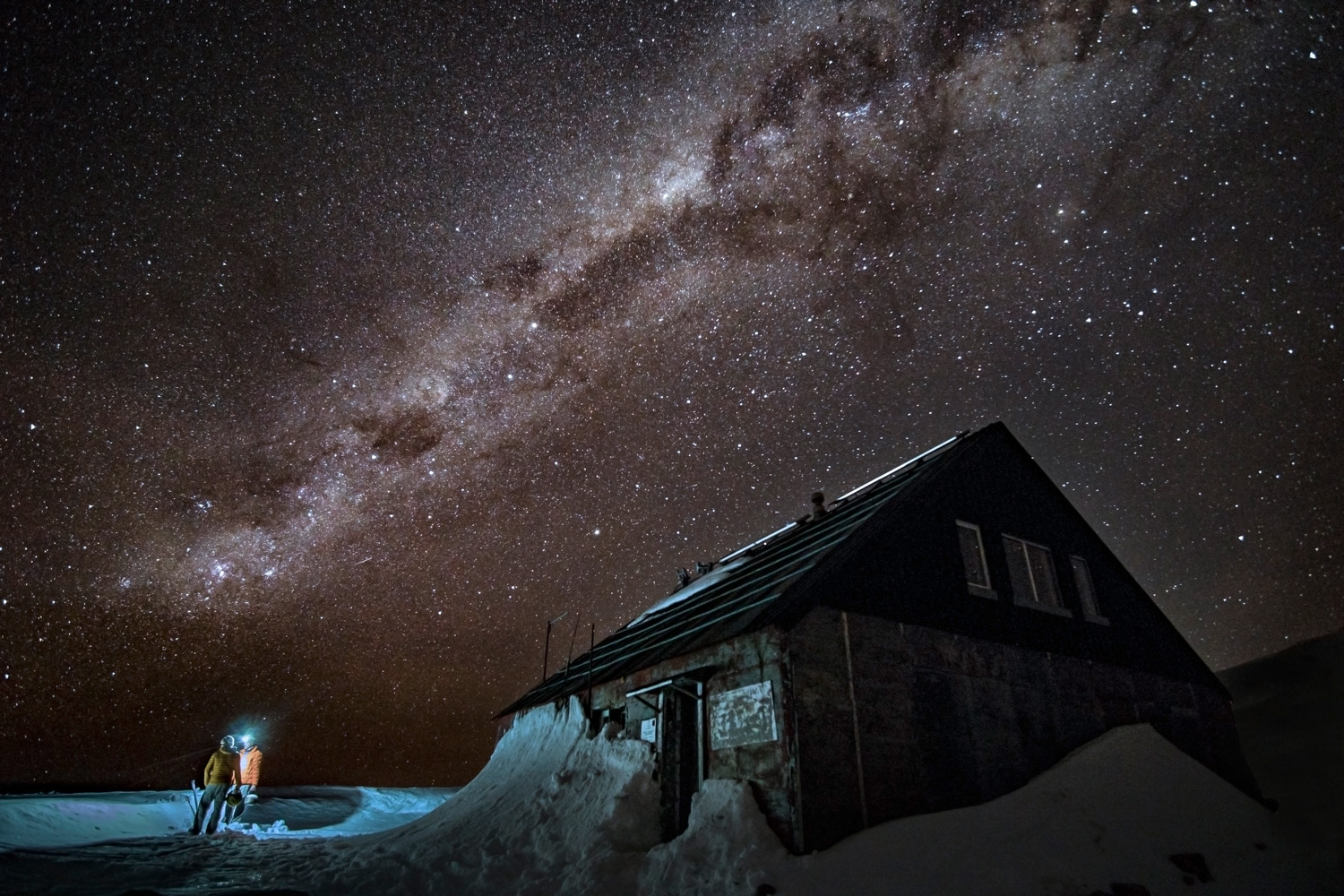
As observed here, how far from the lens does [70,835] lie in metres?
14.8

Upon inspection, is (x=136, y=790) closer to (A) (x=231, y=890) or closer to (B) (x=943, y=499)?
(A) (x=231, y=890)

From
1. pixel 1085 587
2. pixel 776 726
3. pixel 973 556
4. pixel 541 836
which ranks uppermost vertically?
pixel 973 556

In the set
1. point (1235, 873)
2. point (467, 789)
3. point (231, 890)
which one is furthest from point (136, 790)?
point (1235, 873)

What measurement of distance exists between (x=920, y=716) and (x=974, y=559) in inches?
151

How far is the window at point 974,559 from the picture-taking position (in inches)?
438

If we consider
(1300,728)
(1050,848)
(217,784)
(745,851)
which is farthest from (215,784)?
(1300,728)

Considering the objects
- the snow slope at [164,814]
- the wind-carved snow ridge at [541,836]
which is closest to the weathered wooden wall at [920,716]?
the wind-carved snow ridge at [541,836]

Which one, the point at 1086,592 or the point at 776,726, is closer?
the point at 776,726

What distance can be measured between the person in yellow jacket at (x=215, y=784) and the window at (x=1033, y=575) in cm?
1674

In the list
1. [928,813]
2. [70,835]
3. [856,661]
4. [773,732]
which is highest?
[856,661]

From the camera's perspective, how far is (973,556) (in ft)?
38.4

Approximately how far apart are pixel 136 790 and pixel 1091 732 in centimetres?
2656

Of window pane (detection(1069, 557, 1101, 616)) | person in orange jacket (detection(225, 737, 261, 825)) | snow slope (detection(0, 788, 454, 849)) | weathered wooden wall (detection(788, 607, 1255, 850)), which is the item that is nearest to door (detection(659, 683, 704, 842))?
weathered wooden wall (detection(788, 607, 1255, 850))

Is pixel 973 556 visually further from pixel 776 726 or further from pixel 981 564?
pixel 776 726
